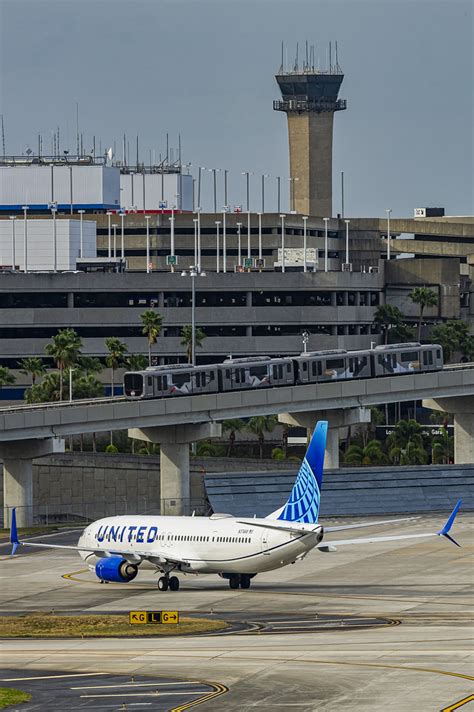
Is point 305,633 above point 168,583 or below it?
above

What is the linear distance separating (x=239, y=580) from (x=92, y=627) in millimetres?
15466

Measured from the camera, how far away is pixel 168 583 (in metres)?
89.2

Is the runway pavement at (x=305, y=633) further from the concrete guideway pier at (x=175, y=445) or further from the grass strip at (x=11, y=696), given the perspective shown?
the concrete guideway pier at (x=175, y=445)

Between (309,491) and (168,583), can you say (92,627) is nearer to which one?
(309,491)

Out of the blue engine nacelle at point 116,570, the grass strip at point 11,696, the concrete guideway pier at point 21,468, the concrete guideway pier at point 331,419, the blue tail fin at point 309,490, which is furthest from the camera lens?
the concrete guideway pier at point 331,419

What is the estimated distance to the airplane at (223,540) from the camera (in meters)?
82.0

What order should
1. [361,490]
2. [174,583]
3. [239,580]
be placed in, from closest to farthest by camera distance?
[174,583], [239,580], [361,490]

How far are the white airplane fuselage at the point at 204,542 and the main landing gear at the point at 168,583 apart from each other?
1431mm

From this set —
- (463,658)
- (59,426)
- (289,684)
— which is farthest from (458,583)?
(59,426)

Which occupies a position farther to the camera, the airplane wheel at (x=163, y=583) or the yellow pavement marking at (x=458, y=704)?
the airplane wheel at (x=163, y=583)

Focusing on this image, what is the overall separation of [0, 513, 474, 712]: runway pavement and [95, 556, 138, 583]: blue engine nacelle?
102cm

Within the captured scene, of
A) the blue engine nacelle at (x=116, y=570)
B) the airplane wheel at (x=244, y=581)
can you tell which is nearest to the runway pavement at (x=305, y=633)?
the airplane wheel at (x=244, y=581)

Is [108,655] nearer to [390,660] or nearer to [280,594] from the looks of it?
[390,660]

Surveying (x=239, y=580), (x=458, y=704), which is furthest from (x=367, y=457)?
(x=458, y=704)
